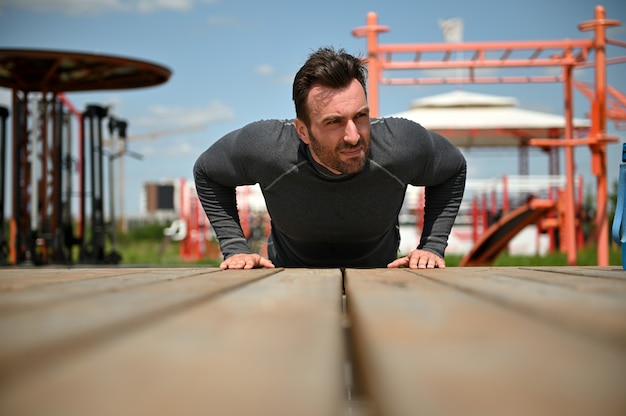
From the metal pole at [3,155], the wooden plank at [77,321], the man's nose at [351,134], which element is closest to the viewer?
the wooden plank at [77,321]

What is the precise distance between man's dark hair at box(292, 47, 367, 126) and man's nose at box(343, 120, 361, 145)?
0.17m

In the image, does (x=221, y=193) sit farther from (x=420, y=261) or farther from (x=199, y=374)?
(x=199, y=374)

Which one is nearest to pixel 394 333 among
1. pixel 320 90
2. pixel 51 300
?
pixel 51 300

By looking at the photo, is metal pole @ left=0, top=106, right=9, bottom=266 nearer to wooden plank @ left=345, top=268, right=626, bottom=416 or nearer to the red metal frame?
the red metal frame

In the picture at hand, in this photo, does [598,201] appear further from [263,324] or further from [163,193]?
[163,193]

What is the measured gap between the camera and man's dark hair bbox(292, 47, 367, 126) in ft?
9.04

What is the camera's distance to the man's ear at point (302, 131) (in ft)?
9.42

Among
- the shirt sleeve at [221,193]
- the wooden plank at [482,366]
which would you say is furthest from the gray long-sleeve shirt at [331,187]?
the wooden plank at [482,366]

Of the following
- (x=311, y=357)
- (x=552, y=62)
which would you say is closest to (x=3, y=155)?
(x=552, y=62)

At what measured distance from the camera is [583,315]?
0.83 m

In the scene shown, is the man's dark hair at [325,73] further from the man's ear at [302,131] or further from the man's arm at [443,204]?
the man's arm at [443,204]

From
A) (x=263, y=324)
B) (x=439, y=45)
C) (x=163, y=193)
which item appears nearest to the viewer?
(x=263, y=324)

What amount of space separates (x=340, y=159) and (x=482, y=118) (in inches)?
460

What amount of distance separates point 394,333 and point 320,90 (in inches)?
87.2
